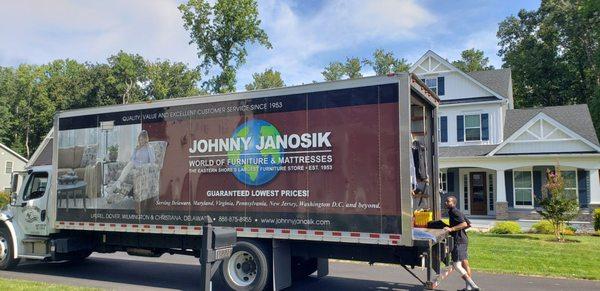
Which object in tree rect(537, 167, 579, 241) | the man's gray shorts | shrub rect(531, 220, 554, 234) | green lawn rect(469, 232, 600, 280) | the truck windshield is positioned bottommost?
green lawn rect(469, 232, 600, 280)

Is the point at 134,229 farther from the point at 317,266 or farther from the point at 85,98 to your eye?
the point at 85,98

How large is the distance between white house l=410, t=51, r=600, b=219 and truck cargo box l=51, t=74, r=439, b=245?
676 inches

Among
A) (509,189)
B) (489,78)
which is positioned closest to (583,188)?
(509,189)

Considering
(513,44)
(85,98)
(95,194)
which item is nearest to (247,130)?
(95,194)

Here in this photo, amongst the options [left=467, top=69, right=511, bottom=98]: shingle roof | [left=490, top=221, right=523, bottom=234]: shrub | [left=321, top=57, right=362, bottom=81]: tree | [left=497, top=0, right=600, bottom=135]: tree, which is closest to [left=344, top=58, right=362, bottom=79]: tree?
[left=321, top=57, right=362, bottom=81]: tree

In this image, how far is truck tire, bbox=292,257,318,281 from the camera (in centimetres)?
973

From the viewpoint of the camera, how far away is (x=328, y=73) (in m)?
59.5

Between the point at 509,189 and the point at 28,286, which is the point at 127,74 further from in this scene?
the point at 28,286

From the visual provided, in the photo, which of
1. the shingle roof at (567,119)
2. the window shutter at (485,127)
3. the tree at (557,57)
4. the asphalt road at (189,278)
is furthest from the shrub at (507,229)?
the tree at (557,57)

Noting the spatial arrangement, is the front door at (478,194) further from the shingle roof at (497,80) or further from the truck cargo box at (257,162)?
the truck cargo box at (257,162)

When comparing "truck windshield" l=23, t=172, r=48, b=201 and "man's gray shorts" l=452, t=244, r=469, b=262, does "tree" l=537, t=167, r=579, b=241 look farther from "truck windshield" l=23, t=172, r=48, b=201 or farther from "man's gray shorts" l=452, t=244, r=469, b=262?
"truck windshield" l=23, t=172, r=48, b=201

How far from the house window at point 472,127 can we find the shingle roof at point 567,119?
4.84ft

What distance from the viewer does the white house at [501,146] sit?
A: 24.1 meters

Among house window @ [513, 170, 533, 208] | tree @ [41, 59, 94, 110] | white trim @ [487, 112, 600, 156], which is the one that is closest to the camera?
white trim @ [487, 112, 600, 156]
